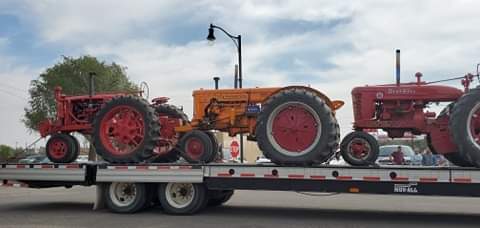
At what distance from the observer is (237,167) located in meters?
11.1

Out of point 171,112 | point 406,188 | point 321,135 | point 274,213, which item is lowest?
point 274,213

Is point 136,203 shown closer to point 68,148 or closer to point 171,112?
point 68,148

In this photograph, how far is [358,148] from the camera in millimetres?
11023

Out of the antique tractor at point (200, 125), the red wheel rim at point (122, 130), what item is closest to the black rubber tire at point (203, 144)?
the antique tractor at point (200, 125)

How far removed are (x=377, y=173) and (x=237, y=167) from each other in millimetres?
2481

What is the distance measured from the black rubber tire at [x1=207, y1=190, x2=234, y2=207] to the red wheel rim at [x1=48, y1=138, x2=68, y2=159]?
328cm

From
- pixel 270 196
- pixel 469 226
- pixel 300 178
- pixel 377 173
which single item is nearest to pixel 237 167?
pixel 300 178

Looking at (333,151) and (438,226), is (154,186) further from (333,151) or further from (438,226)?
(438,226)

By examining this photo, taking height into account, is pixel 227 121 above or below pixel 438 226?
above

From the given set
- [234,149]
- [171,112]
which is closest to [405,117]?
[171,112]

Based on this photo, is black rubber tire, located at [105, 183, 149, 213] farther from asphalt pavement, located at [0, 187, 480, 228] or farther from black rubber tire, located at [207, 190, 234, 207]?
black rubber tire, located at [207, 190, 234, 207]

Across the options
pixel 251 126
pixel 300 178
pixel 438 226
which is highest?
pixel 251 126

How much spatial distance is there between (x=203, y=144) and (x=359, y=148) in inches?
120

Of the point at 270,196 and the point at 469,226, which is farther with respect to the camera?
the point at 270,196
